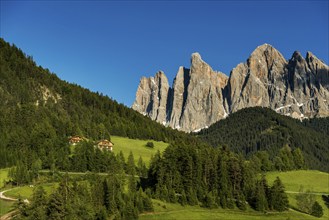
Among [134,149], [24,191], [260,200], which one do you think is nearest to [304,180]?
[260,200]

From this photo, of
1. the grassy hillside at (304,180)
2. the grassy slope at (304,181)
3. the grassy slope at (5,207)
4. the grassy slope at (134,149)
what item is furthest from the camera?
the grassy slope at (134,149)

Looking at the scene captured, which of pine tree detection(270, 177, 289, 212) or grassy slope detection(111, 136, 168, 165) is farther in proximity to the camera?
grassy slope detection(111, 136, 168, 165)

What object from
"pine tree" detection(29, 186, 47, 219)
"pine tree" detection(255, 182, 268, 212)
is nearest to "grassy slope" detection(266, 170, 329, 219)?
"pine tree" detection(255, 182, 268, 212)

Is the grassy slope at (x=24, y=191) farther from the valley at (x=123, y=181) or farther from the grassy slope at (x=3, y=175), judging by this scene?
the grassy slope at (x=3, y=175)

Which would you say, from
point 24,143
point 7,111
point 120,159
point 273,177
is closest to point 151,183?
point 120,159

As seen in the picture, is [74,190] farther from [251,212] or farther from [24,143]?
[24,143]

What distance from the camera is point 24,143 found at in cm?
15250

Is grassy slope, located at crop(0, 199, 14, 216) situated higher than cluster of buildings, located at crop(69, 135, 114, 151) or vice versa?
cluster of buildings, located at crop(69, 135, 114, 151)

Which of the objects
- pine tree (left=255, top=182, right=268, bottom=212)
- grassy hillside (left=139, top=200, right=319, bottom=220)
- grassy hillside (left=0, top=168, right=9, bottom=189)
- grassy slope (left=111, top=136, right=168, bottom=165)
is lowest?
grassy hillside (left=139, top=200, right=319, bottom=220)

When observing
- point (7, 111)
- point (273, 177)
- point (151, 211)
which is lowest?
point (151, 211)

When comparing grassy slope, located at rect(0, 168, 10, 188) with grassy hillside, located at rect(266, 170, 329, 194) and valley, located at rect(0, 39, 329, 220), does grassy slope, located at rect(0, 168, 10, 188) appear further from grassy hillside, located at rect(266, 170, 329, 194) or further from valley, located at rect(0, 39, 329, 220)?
grassy hillside, located at rect(266, 170, 329, 194)

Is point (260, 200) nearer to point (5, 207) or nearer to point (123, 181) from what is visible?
point (123, 181)

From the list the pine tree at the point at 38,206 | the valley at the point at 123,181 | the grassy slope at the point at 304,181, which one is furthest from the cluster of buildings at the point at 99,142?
the pine tree at the point at 38,206

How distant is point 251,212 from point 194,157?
23.7m
